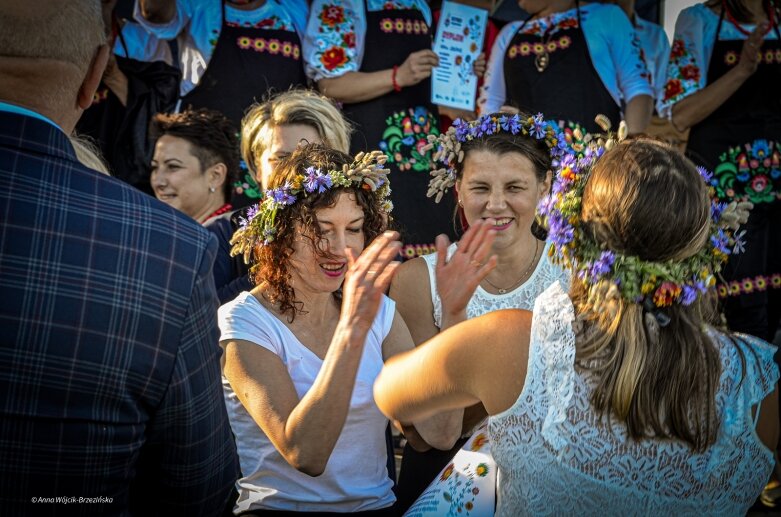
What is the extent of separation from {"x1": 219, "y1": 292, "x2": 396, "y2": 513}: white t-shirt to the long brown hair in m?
0.95

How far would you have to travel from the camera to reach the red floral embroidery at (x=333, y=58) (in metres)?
4.56

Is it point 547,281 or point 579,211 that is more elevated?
point 579,211

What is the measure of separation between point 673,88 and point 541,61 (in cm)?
91

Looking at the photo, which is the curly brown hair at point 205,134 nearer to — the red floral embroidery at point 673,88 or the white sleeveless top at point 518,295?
the white sleeveless top at point 518,295

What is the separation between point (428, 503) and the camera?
7.75 feet

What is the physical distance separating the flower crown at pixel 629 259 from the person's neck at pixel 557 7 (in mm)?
2857

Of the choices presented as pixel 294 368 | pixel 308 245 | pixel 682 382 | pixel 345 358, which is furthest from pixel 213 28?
pixel 682 382

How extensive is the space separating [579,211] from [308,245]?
101cm

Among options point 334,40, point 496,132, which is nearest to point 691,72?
point 496,132

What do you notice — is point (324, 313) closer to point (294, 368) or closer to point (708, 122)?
point (294, 368)

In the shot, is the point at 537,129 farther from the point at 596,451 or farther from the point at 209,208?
the point at 596,451

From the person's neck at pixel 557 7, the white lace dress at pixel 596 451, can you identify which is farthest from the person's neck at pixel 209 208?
the white lace dress at pixel 596 451

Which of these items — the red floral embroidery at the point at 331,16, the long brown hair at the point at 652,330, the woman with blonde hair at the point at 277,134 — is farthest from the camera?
the red floral embroidery at the point at 331,16

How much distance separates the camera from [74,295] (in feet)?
5.03
